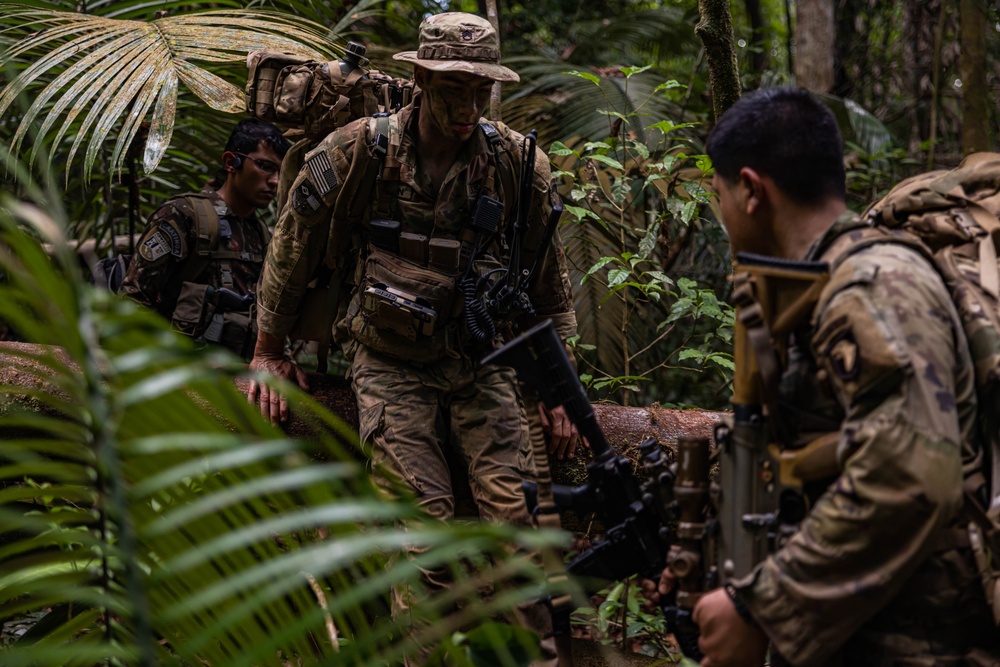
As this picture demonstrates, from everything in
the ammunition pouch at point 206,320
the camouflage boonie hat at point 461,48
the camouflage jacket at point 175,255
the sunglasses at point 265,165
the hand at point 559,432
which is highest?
the camouflage boonie hat at point 461,48

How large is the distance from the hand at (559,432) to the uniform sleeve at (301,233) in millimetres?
1058

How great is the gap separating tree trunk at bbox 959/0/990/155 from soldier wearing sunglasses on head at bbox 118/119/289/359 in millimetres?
4287

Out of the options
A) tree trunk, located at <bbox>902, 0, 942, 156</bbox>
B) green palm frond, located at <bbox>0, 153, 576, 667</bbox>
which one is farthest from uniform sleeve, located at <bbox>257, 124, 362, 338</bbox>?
tree trunk, located at <bbox>902, 0, 942, 156</bbox>

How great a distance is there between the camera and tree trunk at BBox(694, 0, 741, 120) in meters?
4.06

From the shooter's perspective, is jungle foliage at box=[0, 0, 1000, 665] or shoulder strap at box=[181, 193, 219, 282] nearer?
jungle foliage at box=[0, 0, 1000, 665]

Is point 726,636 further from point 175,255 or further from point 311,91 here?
point 175,255

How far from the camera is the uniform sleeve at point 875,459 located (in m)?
1.86

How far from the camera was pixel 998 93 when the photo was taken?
914 centimetres

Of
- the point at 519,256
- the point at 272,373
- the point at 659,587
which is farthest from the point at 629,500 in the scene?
the point at 272,373

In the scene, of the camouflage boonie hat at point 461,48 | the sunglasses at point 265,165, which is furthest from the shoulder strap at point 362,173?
the sunglasses at point 265,165

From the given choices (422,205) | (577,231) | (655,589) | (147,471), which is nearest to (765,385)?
(655,589)

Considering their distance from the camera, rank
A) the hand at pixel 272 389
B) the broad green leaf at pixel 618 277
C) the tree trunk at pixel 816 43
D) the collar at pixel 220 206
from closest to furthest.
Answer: the hand at pixel 272 389 → the broad green leaf at pixel 618 277 → the collar at pixel 220 206 → the tree trunk at pixel 816 43

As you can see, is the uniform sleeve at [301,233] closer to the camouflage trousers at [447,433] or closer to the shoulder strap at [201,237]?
the camouflage trousers at [447,433]

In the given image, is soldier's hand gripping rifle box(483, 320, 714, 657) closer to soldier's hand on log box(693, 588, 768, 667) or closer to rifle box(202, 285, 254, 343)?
soldier's hand on log box(693, 588, 768, 667)
